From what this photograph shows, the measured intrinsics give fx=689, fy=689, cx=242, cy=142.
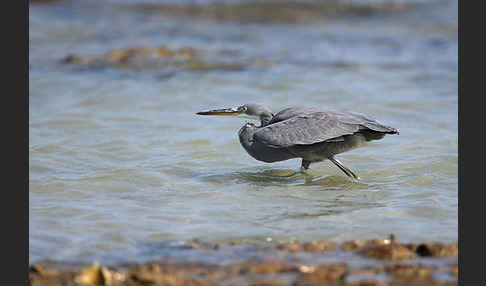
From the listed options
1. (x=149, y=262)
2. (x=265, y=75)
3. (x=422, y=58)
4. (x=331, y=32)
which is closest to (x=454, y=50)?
(x=422, y=58)

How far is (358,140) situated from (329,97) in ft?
13.0

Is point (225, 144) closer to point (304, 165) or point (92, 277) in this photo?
point (304, 165)

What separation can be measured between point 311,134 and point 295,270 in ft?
8.69

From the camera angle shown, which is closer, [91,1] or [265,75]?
[265,75]

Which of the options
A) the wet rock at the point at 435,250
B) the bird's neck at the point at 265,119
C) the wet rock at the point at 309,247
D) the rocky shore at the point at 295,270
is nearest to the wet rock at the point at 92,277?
the rocky shore at the point at 295,270

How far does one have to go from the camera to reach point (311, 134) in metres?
6.60

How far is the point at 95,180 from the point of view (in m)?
6.58

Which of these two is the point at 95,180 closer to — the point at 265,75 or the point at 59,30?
the point at 265,75

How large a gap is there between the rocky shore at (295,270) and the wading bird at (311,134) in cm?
207

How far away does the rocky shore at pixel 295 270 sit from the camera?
3.91 m

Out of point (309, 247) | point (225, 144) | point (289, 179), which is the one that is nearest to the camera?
point (309, 247)

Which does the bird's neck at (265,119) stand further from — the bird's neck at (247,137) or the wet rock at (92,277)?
the wet rock at (92,277)

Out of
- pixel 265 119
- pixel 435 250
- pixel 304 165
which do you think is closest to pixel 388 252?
pixel 435 250

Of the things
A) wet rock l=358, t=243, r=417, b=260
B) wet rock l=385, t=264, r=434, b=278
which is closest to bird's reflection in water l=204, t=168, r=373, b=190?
wet rock l=358, t=243, r=417, b=260
